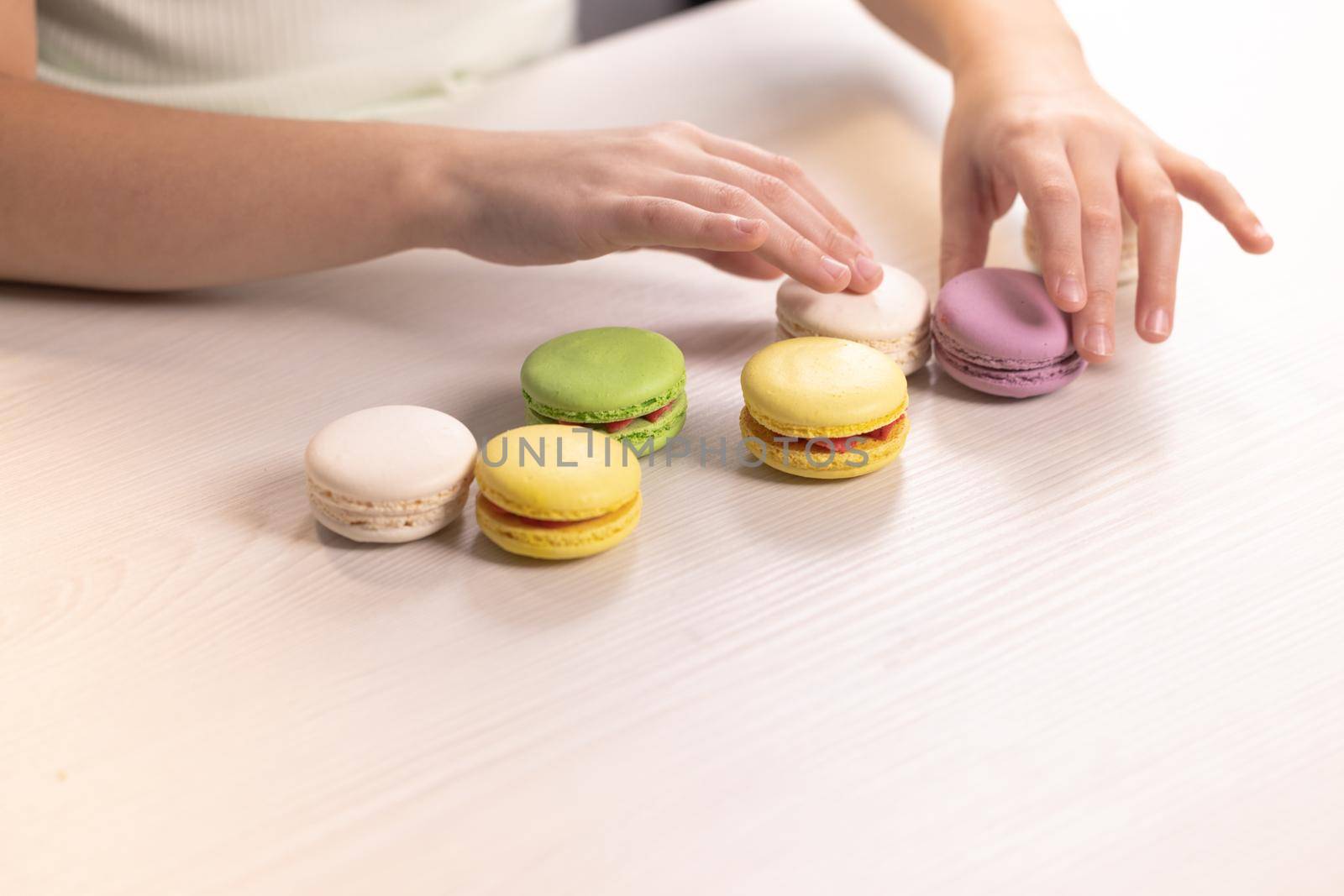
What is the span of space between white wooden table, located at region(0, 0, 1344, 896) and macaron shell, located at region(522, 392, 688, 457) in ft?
0.06

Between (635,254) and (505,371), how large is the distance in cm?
21

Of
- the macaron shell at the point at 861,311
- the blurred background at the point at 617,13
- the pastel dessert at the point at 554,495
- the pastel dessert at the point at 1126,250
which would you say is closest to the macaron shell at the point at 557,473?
the pastel dessert at the point at 554,495

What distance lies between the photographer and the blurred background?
222 cm

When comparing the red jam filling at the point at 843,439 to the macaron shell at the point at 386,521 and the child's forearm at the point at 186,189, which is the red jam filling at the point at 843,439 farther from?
the child's forearm at the point at 186,189

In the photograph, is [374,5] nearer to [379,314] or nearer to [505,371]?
[379,314]

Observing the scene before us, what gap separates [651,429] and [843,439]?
0.44 ft

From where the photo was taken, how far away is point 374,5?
1.25 meters

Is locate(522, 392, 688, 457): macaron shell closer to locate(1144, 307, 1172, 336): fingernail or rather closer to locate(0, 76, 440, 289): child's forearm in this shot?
locate(0, 76, 440, 289): child's forearm

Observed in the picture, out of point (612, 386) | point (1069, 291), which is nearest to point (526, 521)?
point (612, 386)

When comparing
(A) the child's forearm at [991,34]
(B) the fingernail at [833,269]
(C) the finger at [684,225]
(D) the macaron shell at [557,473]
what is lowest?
(D) the macaron shell at [557,473]

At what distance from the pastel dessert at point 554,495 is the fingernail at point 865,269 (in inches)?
10.5

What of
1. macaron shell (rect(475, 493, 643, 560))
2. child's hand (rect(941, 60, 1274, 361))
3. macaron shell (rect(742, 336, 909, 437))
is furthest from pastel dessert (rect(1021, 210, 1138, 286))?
macaron shell (rect(475, 493, 643, 560))

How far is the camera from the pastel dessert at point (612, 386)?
84 cm

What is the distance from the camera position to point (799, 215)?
3.11ft
